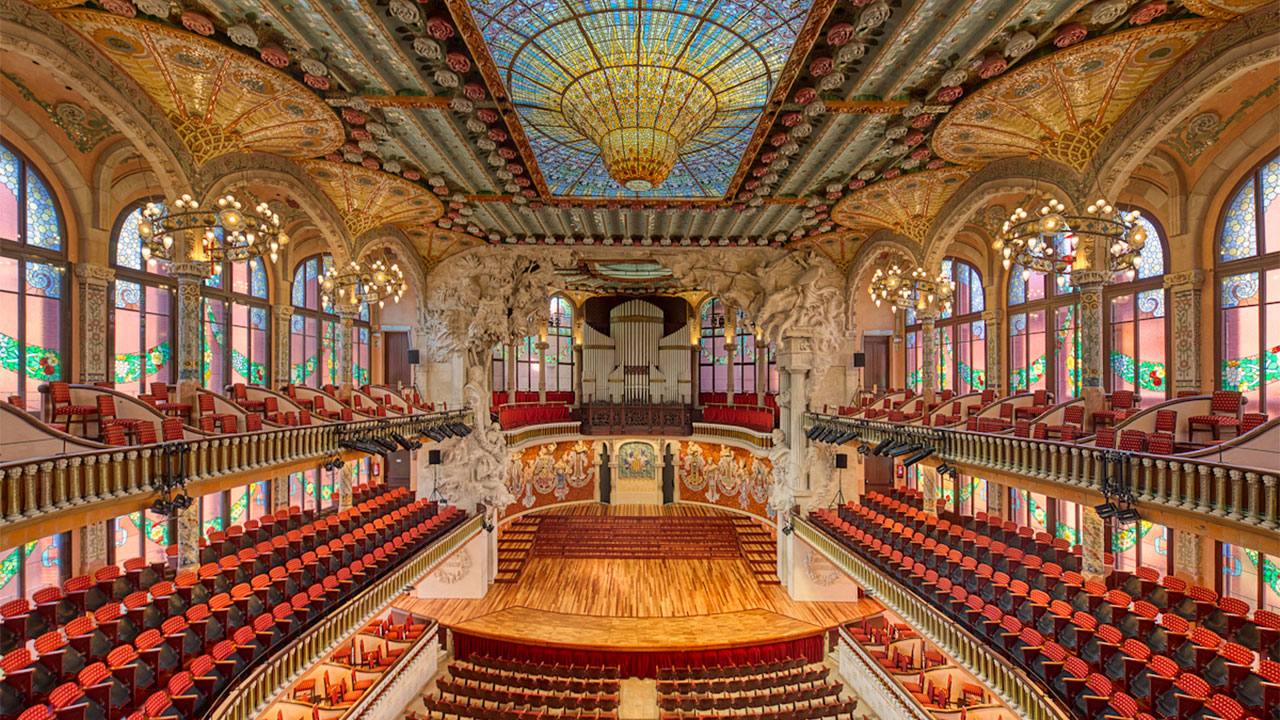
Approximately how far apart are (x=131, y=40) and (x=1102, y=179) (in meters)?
14.3

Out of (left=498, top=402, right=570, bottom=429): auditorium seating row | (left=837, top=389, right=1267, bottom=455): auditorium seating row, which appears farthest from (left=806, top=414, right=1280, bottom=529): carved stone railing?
(left=498, top=402, right=570, bottom=429): auditorium seating row

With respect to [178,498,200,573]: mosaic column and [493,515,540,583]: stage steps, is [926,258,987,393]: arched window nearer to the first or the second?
[493,515,540,583]: stage steps

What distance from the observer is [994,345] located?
1680 cm

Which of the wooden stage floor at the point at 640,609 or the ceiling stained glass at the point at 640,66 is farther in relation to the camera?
the wooden stage floor at the point at 640,609

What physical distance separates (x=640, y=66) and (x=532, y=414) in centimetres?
1674

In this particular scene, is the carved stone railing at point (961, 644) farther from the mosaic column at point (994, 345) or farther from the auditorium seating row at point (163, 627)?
the auditorium seating row at point (163, 627)

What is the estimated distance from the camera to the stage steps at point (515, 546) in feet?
63.3

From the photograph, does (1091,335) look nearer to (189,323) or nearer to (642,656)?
(642,656)

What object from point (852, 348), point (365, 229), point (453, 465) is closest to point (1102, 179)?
point (852, 348)

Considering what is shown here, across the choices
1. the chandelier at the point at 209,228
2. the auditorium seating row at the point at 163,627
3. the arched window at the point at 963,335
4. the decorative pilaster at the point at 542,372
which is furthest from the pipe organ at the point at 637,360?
the chandelier at the point at 209,228

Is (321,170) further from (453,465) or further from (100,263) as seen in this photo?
(453,465)

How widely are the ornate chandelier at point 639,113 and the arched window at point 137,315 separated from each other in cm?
1013

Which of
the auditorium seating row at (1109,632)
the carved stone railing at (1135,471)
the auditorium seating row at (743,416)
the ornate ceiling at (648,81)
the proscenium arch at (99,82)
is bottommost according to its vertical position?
the auditorium seating row at (1109,632)

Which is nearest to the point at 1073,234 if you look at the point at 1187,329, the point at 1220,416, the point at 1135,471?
the point at 1135,471
